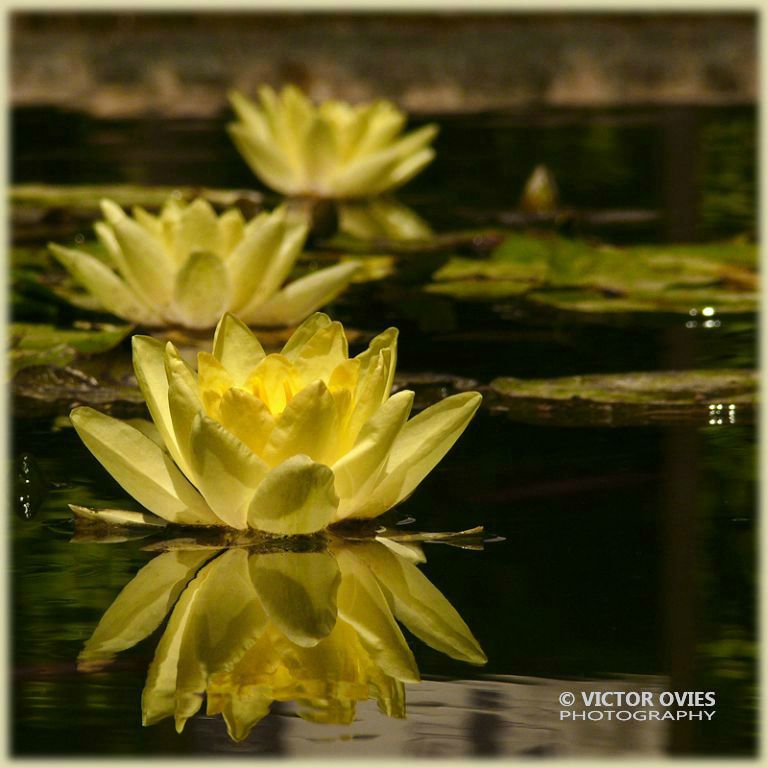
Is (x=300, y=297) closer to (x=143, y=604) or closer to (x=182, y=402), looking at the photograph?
(x=182, y=402)

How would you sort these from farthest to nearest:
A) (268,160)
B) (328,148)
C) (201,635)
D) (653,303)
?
(268,160)
(328,148)
(653,303)
(201,635)

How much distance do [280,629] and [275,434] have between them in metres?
0.22

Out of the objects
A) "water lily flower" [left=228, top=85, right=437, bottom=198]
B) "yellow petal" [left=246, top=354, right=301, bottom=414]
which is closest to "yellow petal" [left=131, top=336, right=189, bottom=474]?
"yellow petal" [left=246, top=354, right=301, bottom=414]

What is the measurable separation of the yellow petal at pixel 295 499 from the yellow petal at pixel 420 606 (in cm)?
6

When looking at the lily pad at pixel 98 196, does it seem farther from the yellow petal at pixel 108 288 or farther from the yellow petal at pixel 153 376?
the yellow petal at pixel 153 376

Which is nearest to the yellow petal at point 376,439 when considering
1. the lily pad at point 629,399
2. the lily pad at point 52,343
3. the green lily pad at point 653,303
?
the lily pad at point 629,399

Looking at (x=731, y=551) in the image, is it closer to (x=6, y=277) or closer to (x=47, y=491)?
(x=47, y=491)

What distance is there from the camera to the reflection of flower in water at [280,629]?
4.02 ft

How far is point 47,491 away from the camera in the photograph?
1.80 meters

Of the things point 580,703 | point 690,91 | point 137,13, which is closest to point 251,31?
point 137,13

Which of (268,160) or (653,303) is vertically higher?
(268,160)

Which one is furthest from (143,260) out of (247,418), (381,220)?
(381,220)

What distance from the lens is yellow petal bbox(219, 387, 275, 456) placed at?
1491 millimetres

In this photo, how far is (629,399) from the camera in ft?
6.93
